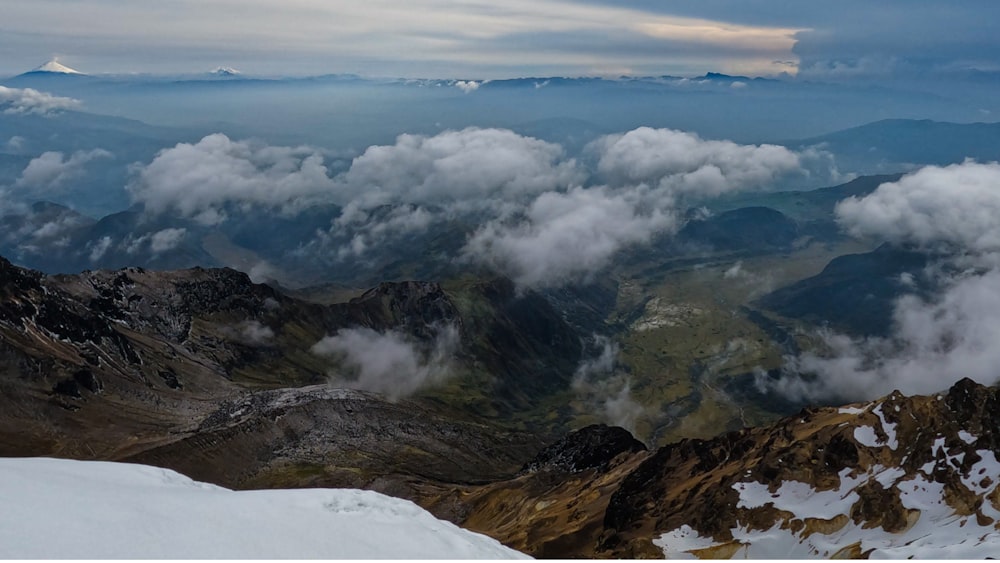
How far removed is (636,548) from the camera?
4075 inches

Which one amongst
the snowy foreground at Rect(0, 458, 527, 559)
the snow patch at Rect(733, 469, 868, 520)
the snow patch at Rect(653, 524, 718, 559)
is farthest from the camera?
the snow patch at Rect(653, 524, 718, 559)

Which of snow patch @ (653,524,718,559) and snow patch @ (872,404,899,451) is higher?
snow patch @ (872,404,899,451)

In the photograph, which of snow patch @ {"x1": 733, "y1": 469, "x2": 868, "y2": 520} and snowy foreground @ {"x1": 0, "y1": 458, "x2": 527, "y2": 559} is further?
snow patch @ {"x1": 733, "y1": 469, "x2": 868, "y2": 520}

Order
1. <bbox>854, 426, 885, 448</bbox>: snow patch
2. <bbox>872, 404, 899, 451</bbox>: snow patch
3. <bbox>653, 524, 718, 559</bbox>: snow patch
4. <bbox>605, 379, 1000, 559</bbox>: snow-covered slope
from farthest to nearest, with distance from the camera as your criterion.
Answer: <bbox>854, 426, 885, 448</bbox>: snow patch < <bbox>872, 404, 899, 451</bbox>: snow patch < <bbox>653, 524, 718, 559</bbox>: snow patch < <bbox>605, 379, 1000, 559</bbox>: snow-covered slope

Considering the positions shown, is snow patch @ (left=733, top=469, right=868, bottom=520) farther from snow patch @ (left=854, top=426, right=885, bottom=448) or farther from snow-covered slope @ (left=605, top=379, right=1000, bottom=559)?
snow patch @ (left=854, top=426, right=885, bottom=448)

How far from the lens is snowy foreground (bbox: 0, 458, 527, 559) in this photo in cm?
2023

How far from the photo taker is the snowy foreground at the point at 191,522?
66.4 feet

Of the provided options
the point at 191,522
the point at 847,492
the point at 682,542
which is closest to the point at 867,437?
the point at 847,492

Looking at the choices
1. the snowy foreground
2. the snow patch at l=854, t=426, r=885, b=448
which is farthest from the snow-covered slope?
the snowy foreground

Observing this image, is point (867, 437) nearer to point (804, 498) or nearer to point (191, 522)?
point (804, 498)

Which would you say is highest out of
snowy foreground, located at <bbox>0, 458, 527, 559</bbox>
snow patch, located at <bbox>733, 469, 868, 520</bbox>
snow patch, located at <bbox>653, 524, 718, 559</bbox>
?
snowy foreground, located at <bbox>0, 458, 527, 559</bbox>

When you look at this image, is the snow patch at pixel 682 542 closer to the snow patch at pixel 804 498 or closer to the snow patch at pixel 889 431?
the snow patch at pixel 804 498

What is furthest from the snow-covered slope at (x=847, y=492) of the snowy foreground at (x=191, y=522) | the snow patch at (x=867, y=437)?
the snowy foreground at (x=191, y=522)

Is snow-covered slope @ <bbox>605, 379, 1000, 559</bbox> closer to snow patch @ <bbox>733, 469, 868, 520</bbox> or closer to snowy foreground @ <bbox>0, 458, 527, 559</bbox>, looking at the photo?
snow patch @ <bbox>733, 469, 868, 520</bbox>
